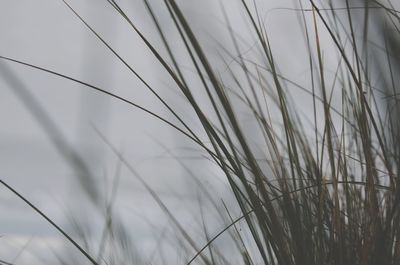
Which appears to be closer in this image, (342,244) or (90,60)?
(342,244)

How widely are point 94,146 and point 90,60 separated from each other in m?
0.13

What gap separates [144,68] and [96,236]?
21.8 inches

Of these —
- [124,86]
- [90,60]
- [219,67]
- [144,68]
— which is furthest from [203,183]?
[144,68]

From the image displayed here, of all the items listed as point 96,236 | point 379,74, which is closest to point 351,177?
point 379,74

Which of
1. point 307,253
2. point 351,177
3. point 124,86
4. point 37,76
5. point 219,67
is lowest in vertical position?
→ point 307,253

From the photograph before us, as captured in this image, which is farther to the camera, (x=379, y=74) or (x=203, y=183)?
(x=203, y=183)

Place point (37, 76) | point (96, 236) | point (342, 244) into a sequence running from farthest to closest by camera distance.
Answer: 1. point (37, 76)
2. point (96, 236)
3. point (342, 244)

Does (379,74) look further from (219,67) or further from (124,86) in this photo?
(124,86)

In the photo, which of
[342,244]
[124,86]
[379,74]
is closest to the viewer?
[342,244]

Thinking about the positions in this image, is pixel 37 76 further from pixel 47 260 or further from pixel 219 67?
pixel 219 67

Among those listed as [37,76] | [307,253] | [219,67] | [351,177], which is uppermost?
[37,76]

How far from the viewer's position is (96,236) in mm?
831

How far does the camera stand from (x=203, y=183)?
0.77 metres

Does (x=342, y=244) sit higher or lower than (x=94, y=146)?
lower
